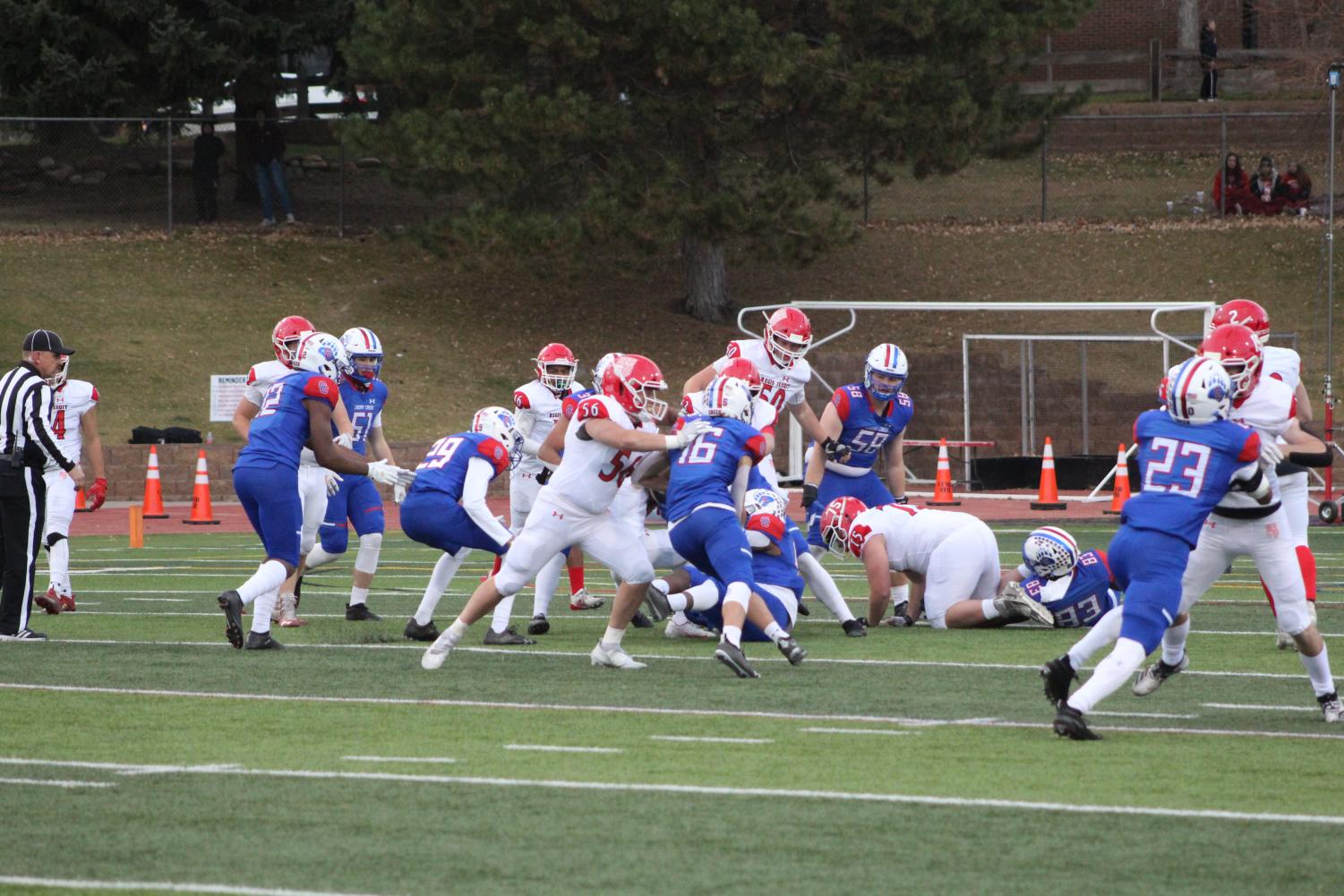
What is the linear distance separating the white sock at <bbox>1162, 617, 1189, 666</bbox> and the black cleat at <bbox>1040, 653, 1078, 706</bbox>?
1073 mm

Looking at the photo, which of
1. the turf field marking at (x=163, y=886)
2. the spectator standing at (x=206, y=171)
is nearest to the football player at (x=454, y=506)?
the turf field marking at (x=163, y=886)

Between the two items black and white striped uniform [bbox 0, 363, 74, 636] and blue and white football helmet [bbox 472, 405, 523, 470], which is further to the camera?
blue and white football helmet [bbox 472, 405, 523, 470]

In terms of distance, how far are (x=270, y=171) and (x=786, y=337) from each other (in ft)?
76.8

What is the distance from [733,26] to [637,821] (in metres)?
23.8

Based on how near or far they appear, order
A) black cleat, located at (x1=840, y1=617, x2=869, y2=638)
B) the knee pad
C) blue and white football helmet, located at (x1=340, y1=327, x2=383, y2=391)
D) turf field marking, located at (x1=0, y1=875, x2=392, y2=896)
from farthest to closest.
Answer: the knee pad
blue and white football helmet, located at (x1=340, y1=327, x2=383, y2=391)
black cleat, located at (x1=840, y1=617, x2=869, y2=638)
turf field marking, located at (x1=0, y1=875, x2=392, y2=896)

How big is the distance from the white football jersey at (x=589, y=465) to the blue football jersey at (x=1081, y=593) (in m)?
3.45

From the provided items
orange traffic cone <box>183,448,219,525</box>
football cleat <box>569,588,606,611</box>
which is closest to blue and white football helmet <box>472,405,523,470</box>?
football cleat <box>569,588,606,611</box>

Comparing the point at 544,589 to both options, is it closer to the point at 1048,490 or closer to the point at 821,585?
the point at 821,585

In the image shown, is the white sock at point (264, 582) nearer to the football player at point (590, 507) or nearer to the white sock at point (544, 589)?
the football player at point (590, 507)

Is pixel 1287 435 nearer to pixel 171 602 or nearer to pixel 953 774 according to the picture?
pixel 953 774

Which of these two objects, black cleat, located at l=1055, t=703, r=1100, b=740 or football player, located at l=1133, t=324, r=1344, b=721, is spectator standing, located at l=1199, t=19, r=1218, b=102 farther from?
black cleat, located at l=1055, t=703, r=1100, b=740

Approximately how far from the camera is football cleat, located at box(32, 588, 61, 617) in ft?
43.4

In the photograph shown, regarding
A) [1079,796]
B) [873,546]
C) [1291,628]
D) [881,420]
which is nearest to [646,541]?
[873,546]

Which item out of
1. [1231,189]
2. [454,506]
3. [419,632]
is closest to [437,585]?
[419,632]
